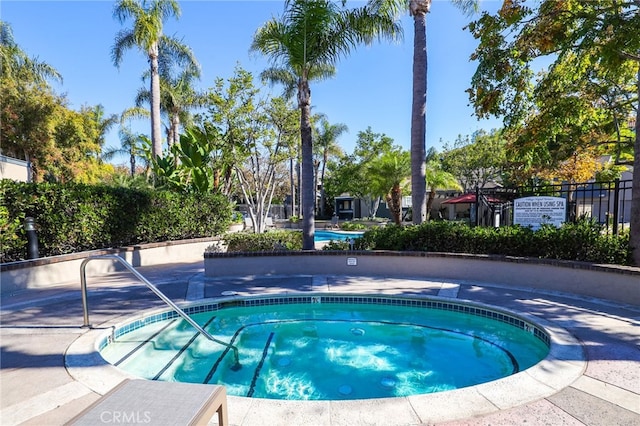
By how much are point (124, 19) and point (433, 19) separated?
14507 millimetres

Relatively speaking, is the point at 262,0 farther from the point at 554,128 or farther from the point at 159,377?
the point at 159,377

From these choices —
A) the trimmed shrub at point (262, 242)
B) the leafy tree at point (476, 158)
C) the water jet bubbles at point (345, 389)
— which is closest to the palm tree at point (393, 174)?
the leafy tree at point (476, 158)

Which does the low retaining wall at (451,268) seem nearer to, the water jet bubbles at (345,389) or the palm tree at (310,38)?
the palm tree at (310,38)

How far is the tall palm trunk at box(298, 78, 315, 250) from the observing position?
961 centimetres

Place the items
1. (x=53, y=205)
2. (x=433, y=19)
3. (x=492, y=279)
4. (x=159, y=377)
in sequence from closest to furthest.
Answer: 1. (x=159, y=377)
2. (x=492, y=279)
3. (x=53, y=205)
4. (x=433, y=19)

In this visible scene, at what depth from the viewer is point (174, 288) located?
7957mm

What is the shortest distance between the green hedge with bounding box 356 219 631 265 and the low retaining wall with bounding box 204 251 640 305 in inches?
19.4

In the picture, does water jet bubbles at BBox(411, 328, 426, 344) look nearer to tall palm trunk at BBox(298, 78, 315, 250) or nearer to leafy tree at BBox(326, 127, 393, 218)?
tall palm trunk at BBox(298, 78, 315, 250)

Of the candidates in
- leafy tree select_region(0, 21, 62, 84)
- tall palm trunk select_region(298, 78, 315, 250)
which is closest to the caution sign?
tall palm trunk select_region(298, 78, 315, 250)

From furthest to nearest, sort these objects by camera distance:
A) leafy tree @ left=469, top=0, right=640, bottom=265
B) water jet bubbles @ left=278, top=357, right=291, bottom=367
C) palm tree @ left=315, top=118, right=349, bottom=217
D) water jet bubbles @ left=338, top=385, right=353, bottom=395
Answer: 1. palm tree @ left=315, top=118, right=349, bottom=217
2. leafy tree @ left=469, top=0, right=640, bottom=265
3. water jet bubbles @ left=278, top=357, right=291, bottom=367
4. water jet bubbles @ left=338, top=385, right=353, bottom=395

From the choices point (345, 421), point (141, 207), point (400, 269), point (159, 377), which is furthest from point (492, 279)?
point (141, 207)

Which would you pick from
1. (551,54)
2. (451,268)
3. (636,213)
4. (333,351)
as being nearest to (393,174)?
(551,54)

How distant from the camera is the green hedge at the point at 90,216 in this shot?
7992 mm

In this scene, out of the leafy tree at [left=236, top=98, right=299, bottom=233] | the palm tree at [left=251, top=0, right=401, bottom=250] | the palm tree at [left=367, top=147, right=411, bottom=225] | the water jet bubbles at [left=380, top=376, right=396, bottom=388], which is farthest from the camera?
the palm tree at [left=367, top=147, right=411, bottom=225]
